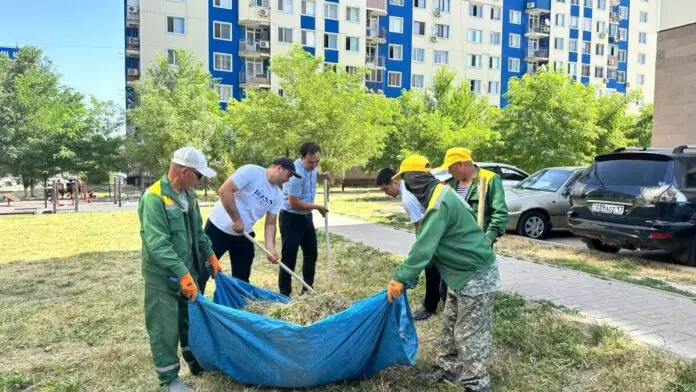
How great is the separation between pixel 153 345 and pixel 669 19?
1451 centimetres

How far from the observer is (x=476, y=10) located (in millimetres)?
49344

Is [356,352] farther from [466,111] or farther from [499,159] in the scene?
[466,111]

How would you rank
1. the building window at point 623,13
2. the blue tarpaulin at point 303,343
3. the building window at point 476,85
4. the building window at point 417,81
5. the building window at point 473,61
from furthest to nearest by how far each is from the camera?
the building window at point 623,13 → the building window at point 476,85 → the building window at point 473,61 → the building window at point 417,81 → the blue tarpaulin at point 303,343

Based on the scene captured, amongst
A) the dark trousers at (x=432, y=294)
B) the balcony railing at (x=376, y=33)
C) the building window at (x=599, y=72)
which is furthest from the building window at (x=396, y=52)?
the dark trousers at (x=432, y=294)

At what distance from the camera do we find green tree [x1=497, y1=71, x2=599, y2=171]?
65.2ft

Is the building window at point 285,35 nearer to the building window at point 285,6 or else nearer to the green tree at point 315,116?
the building window at point 285,6

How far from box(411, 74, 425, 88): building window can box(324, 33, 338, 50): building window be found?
8038mm

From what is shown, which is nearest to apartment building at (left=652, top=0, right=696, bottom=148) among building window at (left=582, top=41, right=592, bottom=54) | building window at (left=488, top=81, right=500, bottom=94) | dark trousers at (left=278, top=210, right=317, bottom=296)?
dark trousers at (left=278, top=210, right=317, bottom=296)

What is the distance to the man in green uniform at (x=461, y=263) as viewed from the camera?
3.04 meters

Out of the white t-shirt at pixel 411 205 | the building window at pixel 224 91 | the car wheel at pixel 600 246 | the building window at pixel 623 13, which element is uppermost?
the building window at pixel 623 13

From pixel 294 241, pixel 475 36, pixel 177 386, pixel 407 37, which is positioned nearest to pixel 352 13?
pixel 407 37

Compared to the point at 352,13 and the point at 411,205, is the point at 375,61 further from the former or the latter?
the point at 411,205

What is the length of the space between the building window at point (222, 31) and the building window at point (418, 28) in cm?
1642

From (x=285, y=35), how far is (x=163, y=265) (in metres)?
40.1
